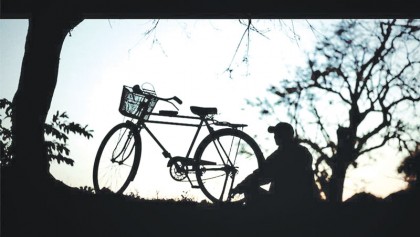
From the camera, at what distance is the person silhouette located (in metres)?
3.96

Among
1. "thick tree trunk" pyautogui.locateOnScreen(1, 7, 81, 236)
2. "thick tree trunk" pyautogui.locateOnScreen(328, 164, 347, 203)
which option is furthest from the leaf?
"thick tree trunk" pyautogui.locateOnScreen(328, 164, 347, 203)

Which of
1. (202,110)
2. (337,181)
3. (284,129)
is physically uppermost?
(337,181)

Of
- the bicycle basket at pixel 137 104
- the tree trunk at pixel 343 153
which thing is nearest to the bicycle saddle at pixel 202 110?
the bicycle basket at pixel 137 104

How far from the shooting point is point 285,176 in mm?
4020

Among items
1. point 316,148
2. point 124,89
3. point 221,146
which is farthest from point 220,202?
point 316,148

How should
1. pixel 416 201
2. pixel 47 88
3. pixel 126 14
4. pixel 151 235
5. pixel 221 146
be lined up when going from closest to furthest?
pixel 151 235
pixel 416 201
pixel 47 88
pixel 126 14
pixel 221 146

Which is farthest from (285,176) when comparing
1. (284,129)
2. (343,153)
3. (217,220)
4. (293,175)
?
(343,153)

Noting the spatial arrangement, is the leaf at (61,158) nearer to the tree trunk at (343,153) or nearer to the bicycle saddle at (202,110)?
the bicycle saddle at (202,110)

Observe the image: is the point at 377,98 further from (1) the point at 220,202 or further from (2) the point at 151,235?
(2) the point at 151,235

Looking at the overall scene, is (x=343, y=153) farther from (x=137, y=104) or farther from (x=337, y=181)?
(x=137, y=104)

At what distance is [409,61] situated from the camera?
16.5 metres

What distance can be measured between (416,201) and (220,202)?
7.16 feet

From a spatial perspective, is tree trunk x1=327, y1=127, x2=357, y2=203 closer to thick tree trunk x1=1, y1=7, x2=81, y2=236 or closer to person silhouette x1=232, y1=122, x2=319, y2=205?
person silhouette x1=232, y1=122, x2=319, y2=205

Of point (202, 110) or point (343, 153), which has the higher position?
point (343, 153)
